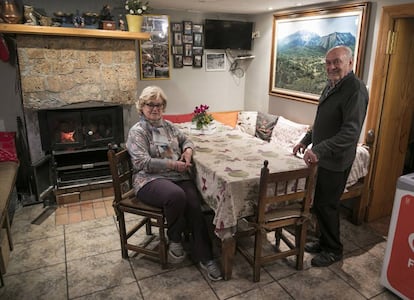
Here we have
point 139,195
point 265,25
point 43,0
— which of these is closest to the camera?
point 139,195

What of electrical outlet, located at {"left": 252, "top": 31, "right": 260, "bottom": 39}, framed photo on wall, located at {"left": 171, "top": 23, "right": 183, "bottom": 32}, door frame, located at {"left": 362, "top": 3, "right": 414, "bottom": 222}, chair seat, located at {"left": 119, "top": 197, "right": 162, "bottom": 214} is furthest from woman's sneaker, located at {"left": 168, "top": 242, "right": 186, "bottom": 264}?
electrical outlet, located at {"left": 252, "top": 31, "right": 260, "bottom": 39}

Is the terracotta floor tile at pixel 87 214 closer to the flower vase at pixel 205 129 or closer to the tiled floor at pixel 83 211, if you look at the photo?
the tiled floor at pixel 83 211

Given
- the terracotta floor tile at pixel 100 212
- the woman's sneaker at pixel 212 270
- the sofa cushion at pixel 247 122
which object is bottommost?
the terracotta floor tile at pixel 100 212

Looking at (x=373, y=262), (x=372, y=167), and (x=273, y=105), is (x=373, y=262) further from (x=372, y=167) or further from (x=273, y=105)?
(x=273, y=105)

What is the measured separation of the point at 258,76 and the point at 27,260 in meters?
3.35

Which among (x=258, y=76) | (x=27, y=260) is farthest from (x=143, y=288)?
(x=258, y=76)

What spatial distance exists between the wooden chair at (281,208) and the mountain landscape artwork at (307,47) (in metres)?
1.58

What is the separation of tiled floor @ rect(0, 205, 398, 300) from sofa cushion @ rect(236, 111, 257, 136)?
1.82 m

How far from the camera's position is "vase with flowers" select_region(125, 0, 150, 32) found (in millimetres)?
3307

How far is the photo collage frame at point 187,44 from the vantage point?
4.07 metres

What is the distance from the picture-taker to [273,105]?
4.18 m

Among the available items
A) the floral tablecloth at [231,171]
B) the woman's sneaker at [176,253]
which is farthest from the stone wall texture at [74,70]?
the woman's sneaker at [176,253]

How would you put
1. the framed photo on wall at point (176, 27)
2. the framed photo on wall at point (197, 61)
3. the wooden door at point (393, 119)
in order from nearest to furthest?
the wooden door at point (393, 119), the framed photo on wall at point (176, 27), the framed photo on wall at point (197, 61)

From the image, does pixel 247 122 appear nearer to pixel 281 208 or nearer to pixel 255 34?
pixel 255 34
